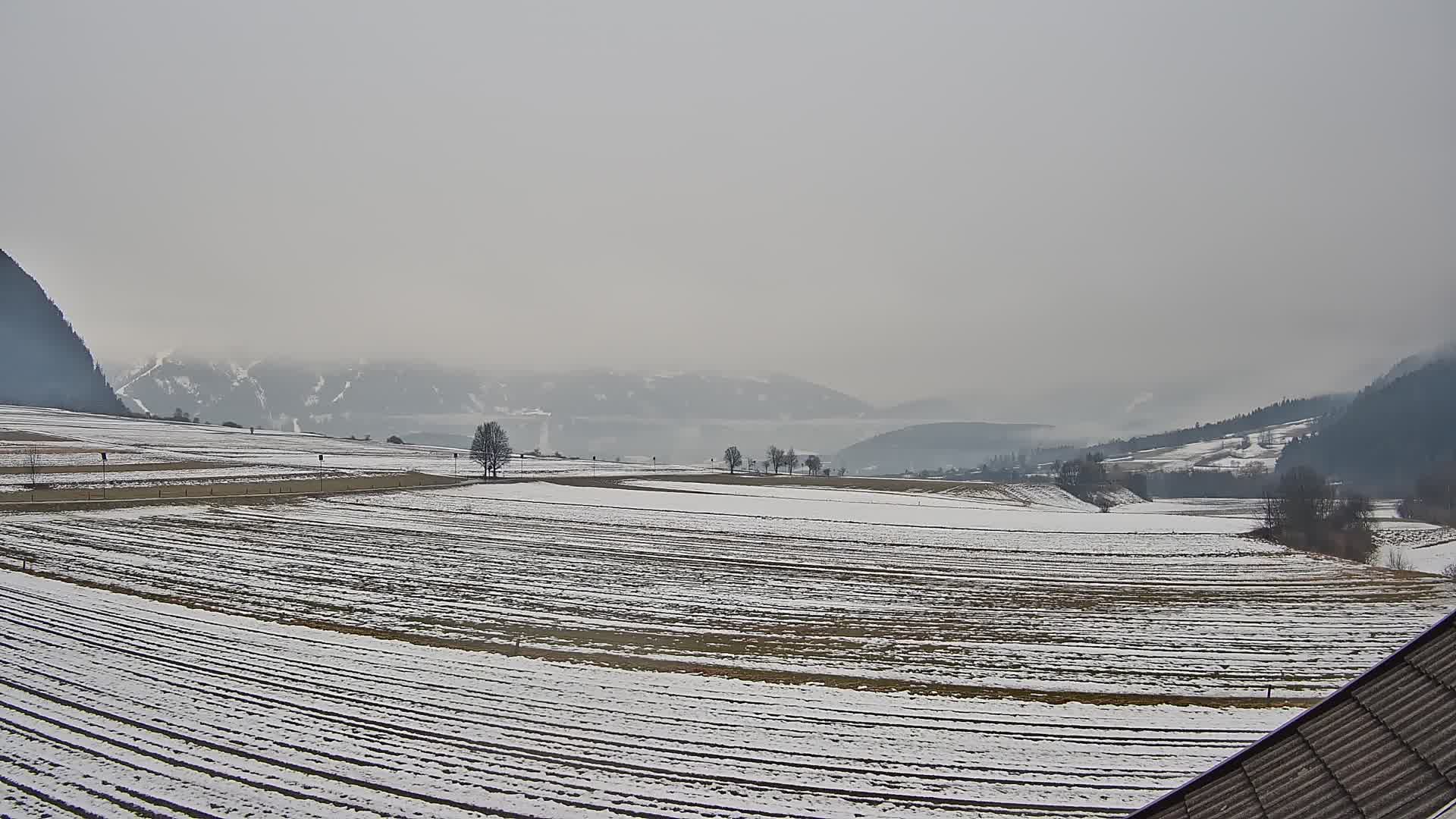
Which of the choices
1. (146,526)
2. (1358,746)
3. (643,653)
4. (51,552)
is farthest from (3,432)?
(1358,746)

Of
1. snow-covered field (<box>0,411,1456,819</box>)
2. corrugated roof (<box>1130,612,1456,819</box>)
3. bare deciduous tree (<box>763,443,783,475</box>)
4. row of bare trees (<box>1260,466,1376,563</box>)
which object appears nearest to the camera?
corrugated roof (<box>1130,612,1456,819</box>)

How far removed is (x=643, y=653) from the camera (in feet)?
80.6

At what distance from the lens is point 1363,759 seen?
5164mm

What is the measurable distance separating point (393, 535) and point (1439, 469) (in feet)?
634

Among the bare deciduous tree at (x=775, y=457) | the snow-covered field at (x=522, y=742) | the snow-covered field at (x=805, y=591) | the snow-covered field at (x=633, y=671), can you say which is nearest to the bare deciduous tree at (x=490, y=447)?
the snow-covered field at (x=805, y=591)

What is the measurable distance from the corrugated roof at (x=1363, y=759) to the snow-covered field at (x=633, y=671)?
936 cm

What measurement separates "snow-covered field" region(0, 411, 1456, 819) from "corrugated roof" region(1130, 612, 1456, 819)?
936cm

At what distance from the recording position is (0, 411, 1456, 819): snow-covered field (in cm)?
1495

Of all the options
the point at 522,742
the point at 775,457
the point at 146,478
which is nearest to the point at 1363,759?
the point at 522,742

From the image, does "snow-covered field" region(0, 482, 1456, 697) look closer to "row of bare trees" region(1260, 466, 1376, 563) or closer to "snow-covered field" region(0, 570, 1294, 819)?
"snow-covered field" region(0, 570, 1294, 819)

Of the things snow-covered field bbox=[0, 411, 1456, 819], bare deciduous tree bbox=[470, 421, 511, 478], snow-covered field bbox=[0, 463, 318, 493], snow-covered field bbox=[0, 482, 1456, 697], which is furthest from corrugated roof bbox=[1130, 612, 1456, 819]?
bare deciduous tree bbox=[470, 421, 511, 478]

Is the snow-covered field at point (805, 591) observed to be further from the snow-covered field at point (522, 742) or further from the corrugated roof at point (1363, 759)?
the corrugated roof at point (1363, 759)

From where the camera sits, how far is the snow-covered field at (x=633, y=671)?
49.0 feet

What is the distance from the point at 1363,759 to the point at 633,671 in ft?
64.3
